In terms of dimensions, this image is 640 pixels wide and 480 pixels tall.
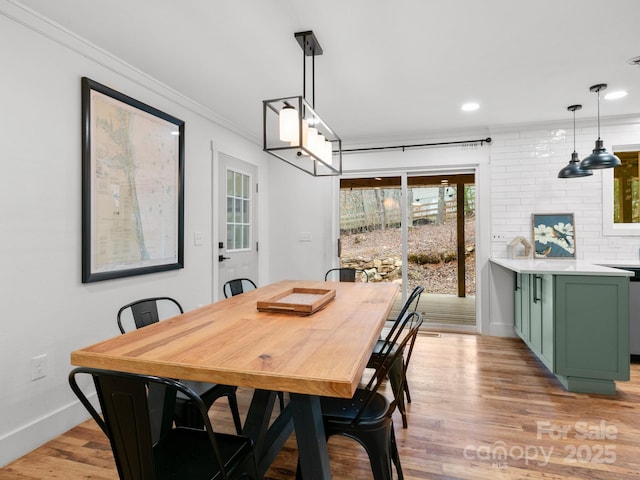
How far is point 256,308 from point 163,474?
984mm

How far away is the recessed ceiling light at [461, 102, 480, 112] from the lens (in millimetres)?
3445

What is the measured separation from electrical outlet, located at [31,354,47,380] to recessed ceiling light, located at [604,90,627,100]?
4.73 m

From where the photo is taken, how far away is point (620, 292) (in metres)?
2.59

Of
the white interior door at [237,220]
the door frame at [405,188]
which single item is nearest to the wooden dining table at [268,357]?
the white interior door at [237,220]

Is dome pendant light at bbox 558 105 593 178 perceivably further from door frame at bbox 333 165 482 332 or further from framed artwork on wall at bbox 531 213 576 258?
door frame at bbox 333 165 482 332

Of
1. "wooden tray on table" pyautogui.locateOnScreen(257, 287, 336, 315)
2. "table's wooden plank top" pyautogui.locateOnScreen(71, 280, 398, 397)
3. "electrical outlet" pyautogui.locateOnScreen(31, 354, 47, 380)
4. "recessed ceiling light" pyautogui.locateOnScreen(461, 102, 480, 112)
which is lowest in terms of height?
"electrical outlet" pyautogui.locateOnScreen(31, 354, 47, 380)

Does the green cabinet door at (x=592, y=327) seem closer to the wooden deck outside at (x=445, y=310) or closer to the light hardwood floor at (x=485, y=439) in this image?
the light hardwood floor at (x=485, y=439)

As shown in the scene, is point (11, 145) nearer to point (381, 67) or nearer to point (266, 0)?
point (266, 0)

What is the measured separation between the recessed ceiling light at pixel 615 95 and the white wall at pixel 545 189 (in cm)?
62

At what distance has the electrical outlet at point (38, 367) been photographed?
2.03m

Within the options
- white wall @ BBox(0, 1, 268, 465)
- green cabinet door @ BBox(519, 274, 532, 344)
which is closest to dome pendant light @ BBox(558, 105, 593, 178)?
green cabinet door @ BBox(519, 274, 532, 344)

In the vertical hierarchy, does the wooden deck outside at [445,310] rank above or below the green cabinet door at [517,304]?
below

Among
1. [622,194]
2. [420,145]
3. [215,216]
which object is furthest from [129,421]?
[622,194]

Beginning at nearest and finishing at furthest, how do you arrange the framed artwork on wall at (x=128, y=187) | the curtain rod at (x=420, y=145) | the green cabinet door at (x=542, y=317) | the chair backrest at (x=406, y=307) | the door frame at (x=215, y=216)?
1. the chair backrest at (x=406, y=307)
2. the framed artwork on wall at (x=128, y=187)
3. the green cabinet door at (x=542, y=317)
4. the door frame at (x=215, y=216)
5. the curtain rod at (x=420, y=145)
